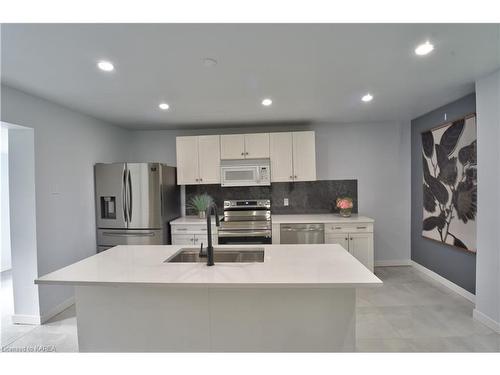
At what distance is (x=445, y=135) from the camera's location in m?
3.26

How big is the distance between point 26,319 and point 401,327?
12.2 ft

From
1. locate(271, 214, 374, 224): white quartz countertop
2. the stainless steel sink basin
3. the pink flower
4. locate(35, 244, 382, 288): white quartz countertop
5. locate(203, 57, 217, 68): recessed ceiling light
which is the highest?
locate(203, 57, 217, 68): recessed ceiling light

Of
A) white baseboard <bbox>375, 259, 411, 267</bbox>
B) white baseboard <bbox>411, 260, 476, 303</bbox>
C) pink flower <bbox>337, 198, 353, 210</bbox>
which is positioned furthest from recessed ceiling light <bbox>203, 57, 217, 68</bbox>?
white baseboard <bbox>375, 259, 411, 267</bbox>

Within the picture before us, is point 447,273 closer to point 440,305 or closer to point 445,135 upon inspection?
point 440,305

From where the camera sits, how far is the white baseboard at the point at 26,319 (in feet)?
8.77

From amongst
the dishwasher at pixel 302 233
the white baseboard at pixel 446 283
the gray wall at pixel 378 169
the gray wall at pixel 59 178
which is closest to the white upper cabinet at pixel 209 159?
the gray wall at pixel 378 169

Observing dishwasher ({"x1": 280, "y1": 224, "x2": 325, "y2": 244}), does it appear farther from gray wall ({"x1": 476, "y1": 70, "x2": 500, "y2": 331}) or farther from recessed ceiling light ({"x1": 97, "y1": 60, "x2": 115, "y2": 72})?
recessed ceiling light ({"x1": 97, "y1": 60, "x2": 115, "y2": 72})

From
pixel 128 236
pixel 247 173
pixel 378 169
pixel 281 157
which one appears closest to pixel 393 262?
pixel 378 169

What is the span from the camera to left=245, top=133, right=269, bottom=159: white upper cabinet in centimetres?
393

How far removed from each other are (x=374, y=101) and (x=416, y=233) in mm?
2250

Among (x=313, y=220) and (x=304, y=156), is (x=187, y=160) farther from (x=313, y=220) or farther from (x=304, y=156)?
(x=313, y=220)

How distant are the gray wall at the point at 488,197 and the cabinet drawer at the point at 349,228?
1236mm

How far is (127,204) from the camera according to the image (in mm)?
→ 3488

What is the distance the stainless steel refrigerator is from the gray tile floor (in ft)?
3.24
